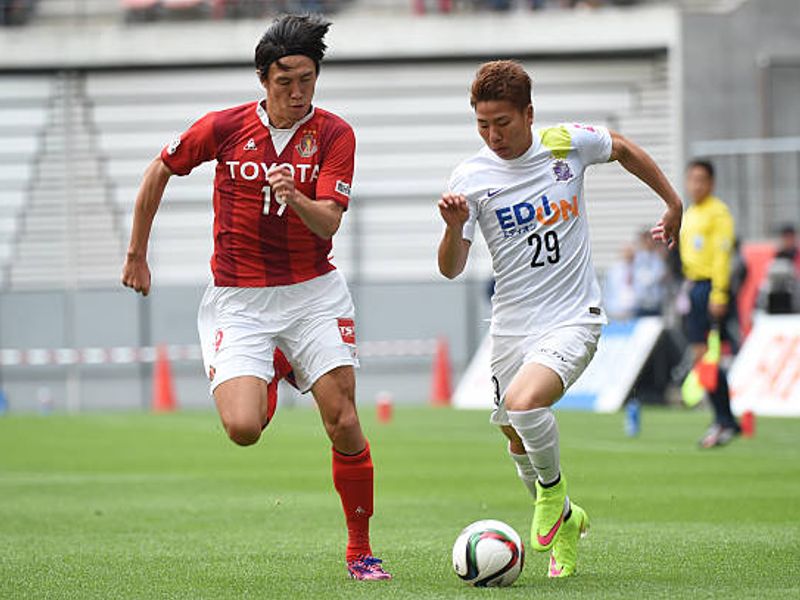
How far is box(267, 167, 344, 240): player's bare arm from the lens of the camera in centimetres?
740

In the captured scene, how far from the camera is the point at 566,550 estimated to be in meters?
8.00

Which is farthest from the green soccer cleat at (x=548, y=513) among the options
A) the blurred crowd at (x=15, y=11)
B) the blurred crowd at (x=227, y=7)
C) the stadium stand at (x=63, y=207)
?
the blurred crowd at (x=15, y=11)

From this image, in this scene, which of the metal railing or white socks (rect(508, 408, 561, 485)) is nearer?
white socks (rect(508, 408, 561, 485))

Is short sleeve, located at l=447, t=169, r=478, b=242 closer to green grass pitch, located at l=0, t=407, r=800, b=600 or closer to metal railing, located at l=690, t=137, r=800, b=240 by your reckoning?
green grass pitch, located at l=0, t=407, r=800, b=600

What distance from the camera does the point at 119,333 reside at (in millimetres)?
30812

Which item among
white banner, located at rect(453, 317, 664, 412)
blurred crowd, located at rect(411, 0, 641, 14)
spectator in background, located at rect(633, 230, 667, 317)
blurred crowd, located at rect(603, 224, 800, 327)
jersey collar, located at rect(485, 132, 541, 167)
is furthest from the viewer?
blurred crowd, located at rect(411, 0, 641, 14)

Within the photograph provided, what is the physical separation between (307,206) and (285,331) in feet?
2.68

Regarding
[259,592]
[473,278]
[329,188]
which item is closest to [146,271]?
[329,188]

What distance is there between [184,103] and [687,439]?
18.6 metres

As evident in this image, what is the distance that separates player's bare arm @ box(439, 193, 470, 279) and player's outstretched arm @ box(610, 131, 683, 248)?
976 millimetres

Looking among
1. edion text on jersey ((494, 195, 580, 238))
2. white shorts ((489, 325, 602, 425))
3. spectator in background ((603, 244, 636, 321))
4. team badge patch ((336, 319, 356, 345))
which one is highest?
edion text on jersey ((494, 195, 580, 238))

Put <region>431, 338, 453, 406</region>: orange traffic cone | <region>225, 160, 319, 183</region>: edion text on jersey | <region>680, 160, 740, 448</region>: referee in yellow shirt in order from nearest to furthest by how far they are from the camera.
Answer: <region>225, 160, 319, 183</region>: edion text on jersey → <region>680, 160, 740, 448</region>: referee in yellow shirt → <region>431, 338, 453, 406</region>: orange traffic cone

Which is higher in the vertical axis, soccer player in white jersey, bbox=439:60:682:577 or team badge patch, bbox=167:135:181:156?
team badge patch, bbox=167:135:181:156

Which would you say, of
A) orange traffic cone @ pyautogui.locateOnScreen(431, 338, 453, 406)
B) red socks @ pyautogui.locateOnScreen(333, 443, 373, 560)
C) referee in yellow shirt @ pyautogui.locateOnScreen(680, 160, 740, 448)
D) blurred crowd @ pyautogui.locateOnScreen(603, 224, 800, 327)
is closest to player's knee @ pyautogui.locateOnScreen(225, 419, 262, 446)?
red socks @ pyautogui.locateOnScreen(333, 443, 373, 560)
